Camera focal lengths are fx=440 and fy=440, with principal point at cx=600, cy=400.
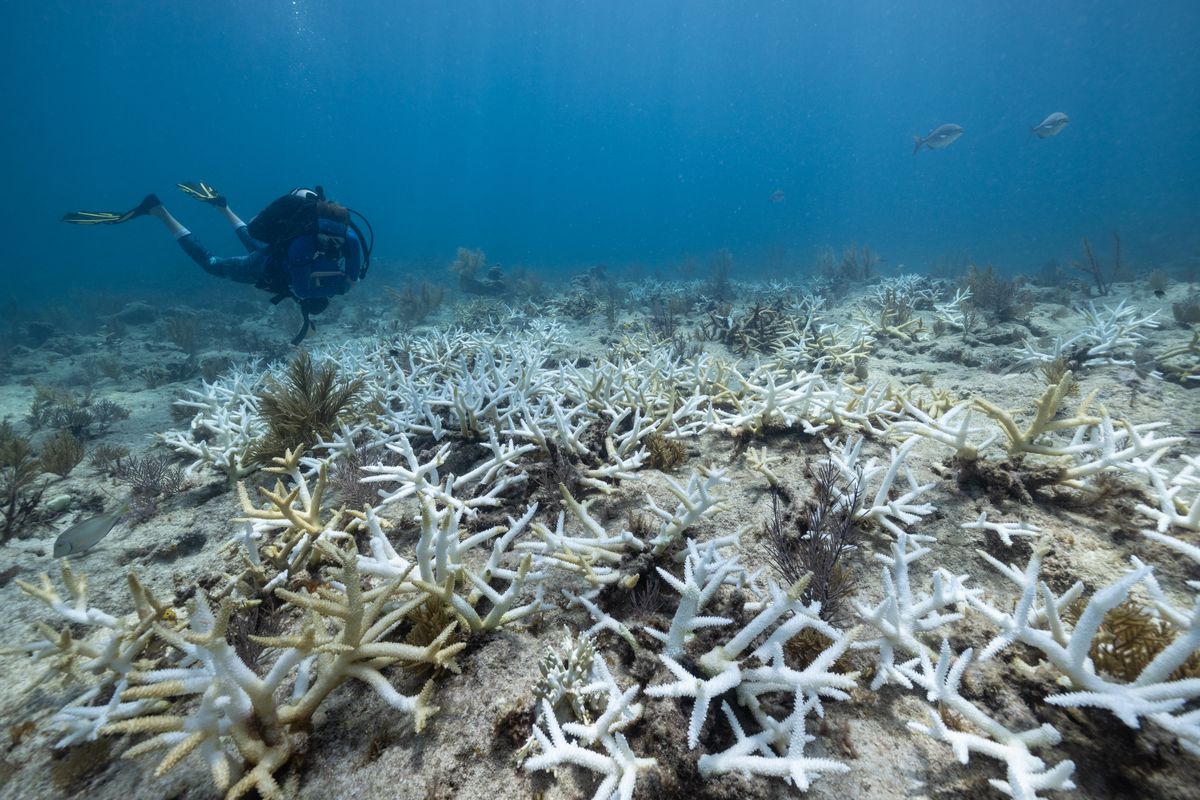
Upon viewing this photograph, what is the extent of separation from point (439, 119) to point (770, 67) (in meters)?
84.9

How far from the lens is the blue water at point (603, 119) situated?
64.3 meters

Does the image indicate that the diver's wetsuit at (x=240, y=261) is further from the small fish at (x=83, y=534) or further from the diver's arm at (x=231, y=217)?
the small fish at (x=83, y=534)

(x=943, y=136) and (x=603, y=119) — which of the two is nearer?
(x=943, y=136)

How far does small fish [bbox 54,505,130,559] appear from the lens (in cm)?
292

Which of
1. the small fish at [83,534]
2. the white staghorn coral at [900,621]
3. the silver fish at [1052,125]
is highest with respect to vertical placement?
the silver fish at [1052,125]

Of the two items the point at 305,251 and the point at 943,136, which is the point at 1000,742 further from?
the point at 943,136

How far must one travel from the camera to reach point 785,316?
859 cm

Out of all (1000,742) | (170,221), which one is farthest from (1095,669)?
(170,221)

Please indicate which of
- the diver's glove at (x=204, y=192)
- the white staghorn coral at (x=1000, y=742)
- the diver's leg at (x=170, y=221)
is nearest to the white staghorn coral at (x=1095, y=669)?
the white staghorn coral at (x=1000, y=742)

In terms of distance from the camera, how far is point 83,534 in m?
2.98

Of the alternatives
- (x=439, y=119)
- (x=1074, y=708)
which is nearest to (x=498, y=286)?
(x=1074, y=708)

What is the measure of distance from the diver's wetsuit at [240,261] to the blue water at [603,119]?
128 ft

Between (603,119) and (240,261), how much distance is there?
13584cm

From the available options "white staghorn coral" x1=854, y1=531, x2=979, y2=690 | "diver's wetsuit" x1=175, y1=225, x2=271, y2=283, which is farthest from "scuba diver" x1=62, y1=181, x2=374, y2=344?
"white staghorn coral" x1=854, y1=531, x2=979, y2=690
